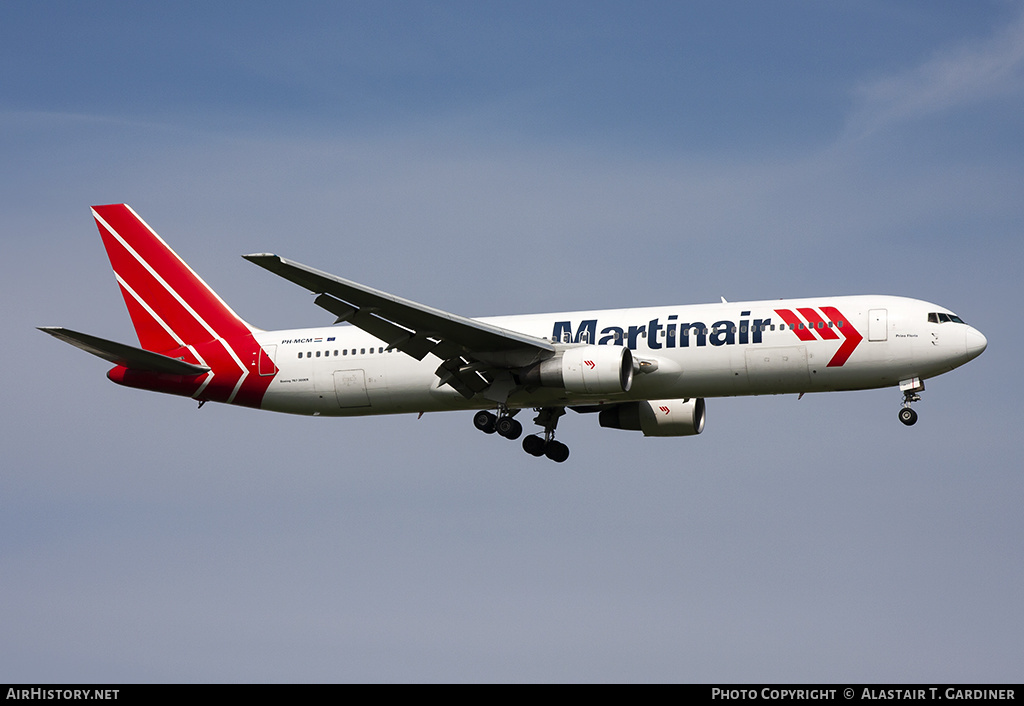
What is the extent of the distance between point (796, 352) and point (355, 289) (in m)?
13.3

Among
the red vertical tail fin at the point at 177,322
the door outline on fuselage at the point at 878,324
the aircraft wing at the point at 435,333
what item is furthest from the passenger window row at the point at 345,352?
the door outline on fuselage at the point at 878,324

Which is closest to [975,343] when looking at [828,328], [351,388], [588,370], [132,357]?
[828,328]

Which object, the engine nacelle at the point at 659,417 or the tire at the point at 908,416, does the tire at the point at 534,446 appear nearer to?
the engine nacelle at the point at 659,417

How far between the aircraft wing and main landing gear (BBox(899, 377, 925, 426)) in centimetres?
1072

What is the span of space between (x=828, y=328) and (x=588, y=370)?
24.0ft

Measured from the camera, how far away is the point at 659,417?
157 feet

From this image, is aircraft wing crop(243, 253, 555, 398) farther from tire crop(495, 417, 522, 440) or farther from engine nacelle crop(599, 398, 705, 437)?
engine nacelle crop(599, 398, 705, 437)

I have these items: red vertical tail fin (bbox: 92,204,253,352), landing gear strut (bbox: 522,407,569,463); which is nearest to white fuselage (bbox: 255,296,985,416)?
landing gear strut (bbox: 522,407,569,463)

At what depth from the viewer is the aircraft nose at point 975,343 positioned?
Answer: 4059 cm

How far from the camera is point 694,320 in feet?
138

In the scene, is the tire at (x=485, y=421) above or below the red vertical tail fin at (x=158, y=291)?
below

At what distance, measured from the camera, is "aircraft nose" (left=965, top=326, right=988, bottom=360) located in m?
40.6

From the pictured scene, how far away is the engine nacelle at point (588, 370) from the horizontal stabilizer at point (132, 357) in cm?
1231
